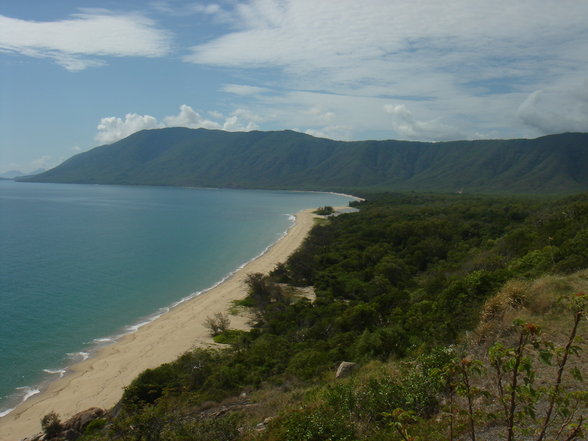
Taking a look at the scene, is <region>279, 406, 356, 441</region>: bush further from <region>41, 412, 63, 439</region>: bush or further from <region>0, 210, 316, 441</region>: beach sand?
<region>0, 210, 316, 441</region>: beach sand

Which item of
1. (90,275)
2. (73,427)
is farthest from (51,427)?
(90,275)

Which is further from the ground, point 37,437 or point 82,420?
point 82,420

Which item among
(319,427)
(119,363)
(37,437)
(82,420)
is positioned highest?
(319,427)

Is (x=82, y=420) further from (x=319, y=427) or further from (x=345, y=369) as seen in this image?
(x=319, y=427)

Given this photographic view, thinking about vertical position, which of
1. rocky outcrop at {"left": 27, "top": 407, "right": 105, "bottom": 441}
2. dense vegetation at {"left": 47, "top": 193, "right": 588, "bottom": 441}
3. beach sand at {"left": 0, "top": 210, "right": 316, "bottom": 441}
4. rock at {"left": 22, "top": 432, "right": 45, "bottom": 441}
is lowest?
beach sand at {"left": 0, "top": 210, "right": 316, "bottom": 441}

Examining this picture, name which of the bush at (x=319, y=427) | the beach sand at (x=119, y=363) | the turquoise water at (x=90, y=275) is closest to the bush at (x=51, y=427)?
the beach sand at (x=119, y=363)

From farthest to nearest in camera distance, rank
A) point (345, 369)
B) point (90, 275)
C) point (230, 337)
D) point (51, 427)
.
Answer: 1. point (90, 275)
2. point (230, 337)
3. point (51, 427)
4. point (345, 369)

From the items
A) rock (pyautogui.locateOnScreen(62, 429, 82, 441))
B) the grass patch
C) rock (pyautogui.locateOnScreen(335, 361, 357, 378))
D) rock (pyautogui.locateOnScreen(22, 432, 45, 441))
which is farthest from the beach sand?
rock (pyautogui.locateOnScreen(335, 361, 357, 378))
